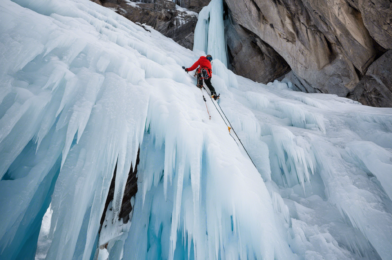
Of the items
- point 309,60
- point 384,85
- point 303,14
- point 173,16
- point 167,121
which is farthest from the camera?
point 173,16

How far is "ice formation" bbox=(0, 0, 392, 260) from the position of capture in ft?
4.95

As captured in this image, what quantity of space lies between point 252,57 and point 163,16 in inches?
277

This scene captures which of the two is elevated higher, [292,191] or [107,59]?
[107,59]

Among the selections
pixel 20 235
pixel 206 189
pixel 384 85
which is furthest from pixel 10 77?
pixel 384 85

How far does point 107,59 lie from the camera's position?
7.43 feet

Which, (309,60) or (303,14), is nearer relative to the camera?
(303,14)

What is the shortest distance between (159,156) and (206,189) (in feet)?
3.08

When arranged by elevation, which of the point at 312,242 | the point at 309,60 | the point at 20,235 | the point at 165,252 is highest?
the point at 309,60

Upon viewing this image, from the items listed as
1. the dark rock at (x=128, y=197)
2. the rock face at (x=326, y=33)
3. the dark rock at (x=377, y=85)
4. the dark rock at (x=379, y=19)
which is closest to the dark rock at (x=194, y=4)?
the rock face at (x=326, y=33)

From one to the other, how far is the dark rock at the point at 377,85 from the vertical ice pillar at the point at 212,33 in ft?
19.3

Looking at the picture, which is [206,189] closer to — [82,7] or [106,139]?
[106,139]

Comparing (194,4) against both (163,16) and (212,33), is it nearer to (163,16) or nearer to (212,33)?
(163,16)

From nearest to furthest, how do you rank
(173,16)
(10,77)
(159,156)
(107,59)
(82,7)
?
(10,77), (107,59), (159,156), (82,7), (173,16)

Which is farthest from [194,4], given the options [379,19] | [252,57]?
[379,19]
